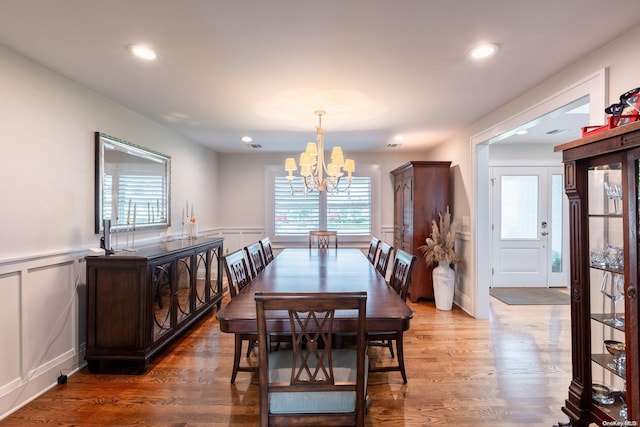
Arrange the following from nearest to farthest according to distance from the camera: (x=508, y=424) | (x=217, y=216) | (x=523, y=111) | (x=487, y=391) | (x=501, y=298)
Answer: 1. (x=508, y=424)
2. (x=487, y=391)
3. (x=523, y=111)
4. (x=501, y=298)
5. (x=217, y=216)

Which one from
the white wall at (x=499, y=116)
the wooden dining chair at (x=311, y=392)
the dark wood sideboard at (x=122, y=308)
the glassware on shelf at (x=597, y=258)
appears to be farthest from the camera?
the dark wood sideboard at (x=122, y=308)

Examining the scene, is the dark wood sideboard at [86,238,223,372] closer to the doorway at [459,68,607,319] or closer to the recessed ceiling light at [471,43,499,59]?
the recessed ceiling light at [471,43,499,59]

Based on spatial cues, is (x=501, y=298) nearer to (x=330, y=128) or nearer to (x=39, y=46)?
(x=330, y=128)

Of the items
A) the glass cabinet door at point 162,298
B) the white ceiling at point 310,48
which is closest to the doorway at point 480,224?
the white ceiling at point 310,48

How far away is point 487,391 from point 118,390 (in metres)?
2.68

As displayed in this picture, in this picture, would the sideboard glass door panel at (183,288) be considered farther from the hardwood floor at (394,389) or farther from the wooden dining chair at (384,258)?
the wooden dining chair at (384,258)

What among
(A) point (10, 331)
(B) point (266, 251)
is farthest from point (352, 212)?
(A) point (10, 331)

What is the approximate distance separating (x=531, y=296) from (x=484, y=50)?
4242 mm

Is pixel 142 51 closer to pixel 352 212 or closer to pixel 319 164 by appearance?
pixel 319 164

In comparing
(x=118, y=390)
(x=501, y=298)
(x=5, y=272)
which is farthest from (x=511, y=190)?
(x=5, y=272)

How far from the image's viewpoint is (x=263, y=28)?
1861mm

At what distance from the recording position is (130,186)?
3.32 meters

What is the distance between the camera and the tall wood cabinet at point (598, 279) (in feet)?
5.24

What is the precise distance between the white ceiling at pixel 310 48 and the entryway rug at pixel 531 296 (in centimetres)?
290
